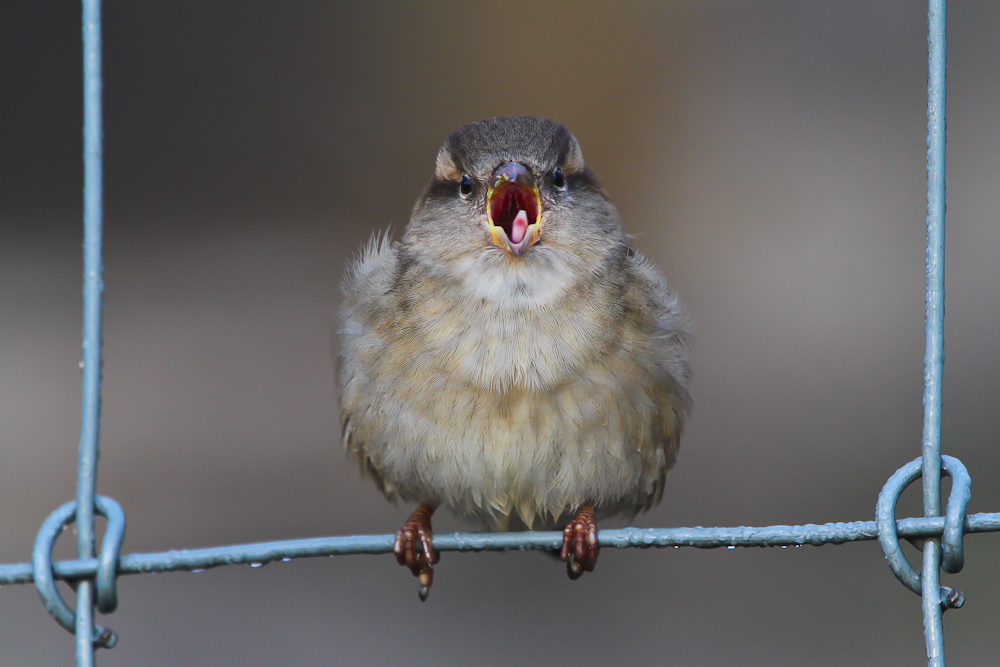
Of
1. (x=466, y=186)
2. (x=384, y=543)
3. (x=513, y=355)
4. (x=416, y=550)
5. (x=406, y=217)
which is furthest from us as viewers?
(x=406, y=217)

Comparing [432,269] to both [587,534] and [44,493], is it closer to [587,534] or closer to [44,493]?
[587,534]

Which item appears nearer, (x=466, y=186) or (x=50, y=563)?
(x=50, y=563)

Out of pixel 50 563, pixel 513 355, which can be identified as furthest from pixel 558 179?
pixel 50 563

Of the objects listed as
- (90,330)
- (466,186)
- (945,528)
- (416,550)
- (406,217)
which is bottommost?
(416,550)

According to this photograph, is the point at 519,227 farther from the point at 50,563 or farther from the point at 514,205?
the point at 50,563

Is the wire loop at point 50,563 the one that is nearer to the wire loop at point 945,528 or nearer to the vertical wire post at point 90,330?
the vertical wire post at point 90,330

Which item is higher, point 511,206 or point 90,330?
point 511,206

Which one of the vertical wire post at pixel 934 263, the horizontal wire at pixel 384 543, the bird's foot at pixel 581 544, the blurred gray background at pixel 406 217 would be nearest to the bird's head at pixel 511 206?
the bird's foot at pixel 581 544

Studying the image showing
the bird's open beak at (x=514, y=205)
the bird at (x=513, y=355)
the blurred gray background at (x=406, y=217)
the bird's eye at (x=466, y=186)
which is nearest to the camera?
the bird at (x=513, y=355)
